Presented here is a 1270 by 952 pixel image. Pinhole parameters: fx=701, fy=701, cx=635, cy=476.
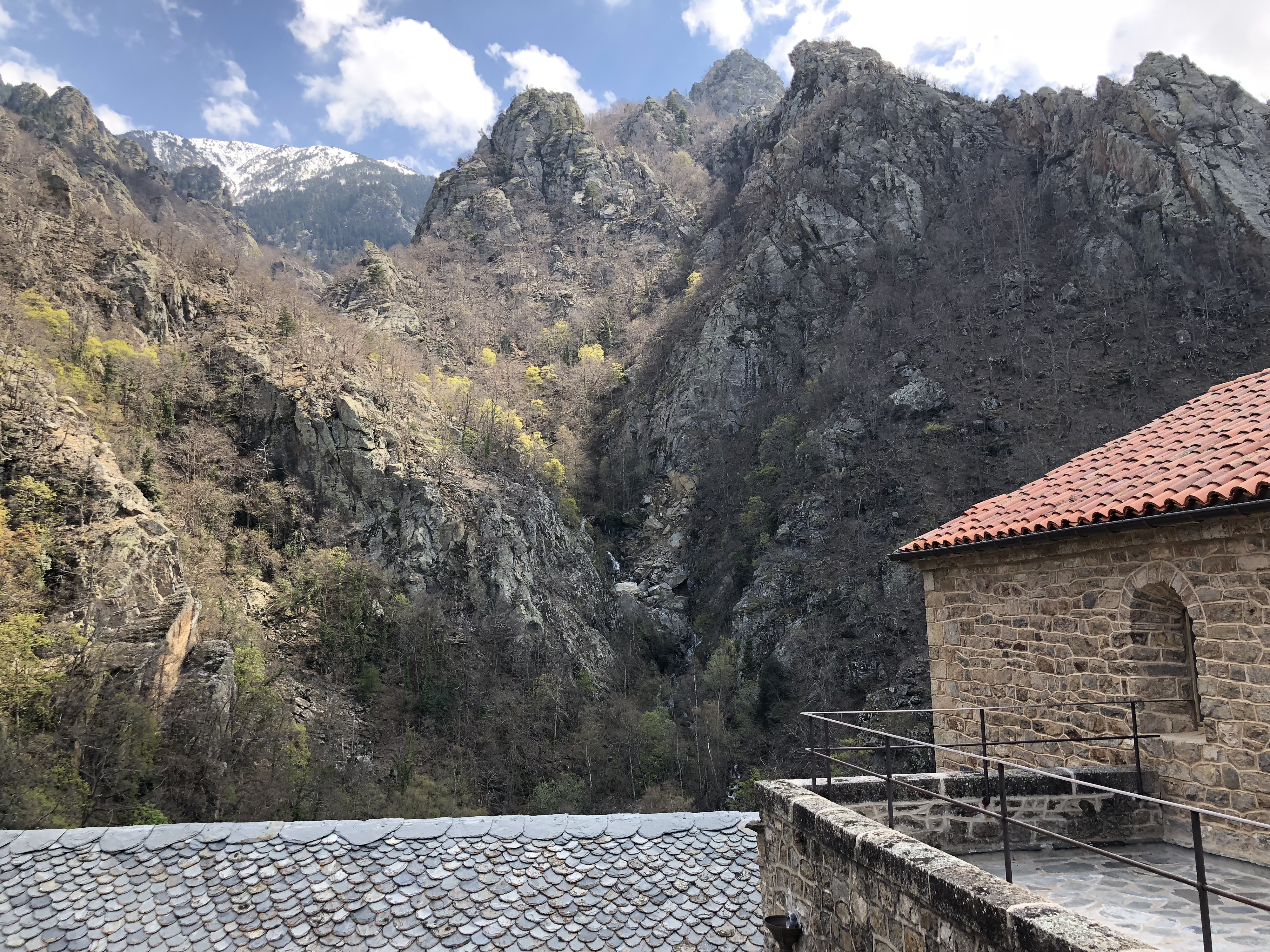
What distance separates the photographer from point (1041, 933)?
9.47 ft

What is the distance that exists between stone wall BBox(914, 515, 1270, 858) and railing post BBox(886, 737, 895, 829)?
4.49ft

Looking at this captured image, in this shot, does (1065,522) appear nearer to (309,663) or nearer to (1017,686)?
(1017,686)

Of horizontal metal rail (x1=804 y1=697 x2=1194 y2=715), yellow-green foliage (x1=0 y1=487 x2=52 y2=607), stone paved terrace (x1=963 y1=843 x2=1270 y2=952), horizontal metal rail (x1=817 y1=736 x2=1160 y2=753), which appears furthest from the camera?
yellow-green foliage (x1=0 y1=487 x2=52 y2=607)

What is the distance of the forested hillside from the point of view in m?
20.8

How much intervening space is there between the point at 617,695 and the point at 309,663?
13.7m

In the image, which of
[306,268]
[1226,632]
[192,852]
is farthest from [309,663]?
[306,268]

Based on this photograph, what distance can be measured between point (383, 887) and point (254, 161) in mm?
180993

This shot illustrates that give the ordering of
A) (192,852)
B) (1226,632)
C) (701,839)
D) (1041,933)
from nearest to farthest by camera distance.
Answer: (1041,933), (1226,632), (192,852), (701,839)

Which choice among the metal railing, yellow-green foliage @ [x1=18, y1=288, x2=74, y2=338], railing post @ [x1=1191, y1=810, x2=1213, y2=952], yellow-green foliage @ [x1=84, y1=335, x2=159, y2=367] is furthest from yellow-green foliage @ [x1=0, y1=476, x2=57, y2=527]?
railing post @ [x1=1191, y1=810, x2=1213, y2=952]

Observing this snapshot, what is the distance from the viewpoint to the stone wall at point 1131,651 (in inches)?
211

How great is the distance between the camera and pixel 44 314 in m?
27.6

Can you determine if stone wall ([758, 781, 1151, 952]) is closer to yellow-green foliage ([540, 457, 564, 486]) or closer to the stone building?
the stone building

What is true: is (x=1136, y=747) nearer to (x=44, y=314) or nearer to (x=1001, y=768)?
(x=1001, y=768)

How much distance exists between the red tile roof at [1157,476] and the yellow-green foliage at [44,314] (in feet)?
108
